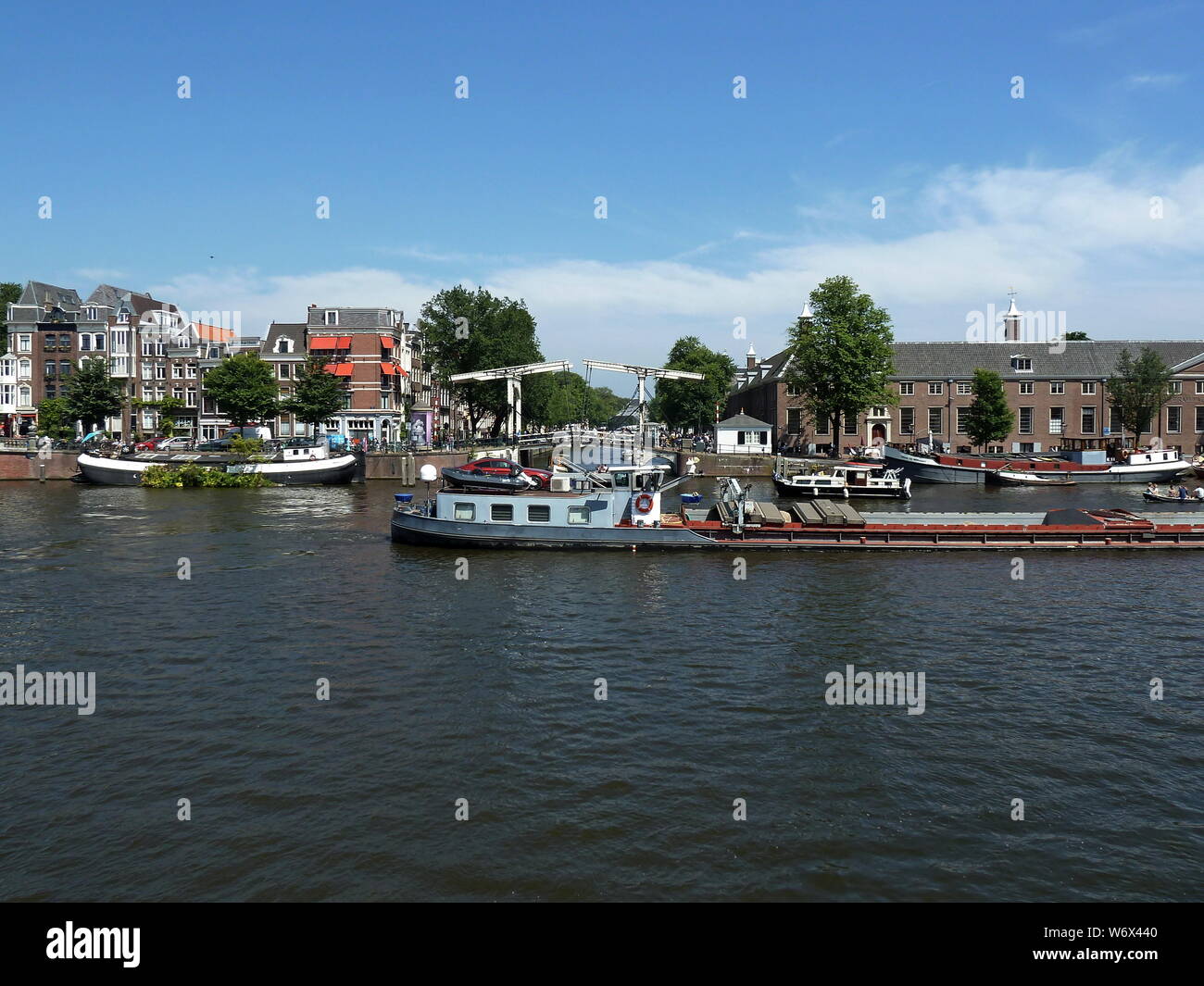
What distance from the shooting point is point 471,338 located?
121000 millimetres

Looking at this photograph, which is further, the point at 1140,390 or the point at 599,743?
the point at 1140,390

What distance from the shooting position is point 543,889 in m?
13.0

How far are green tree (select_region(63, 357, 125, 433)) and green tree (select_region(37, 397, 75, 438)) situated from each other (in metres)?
0.81

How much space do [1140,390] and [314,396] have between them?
90437mm

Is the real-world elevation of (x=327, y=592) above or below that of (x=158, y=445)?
below

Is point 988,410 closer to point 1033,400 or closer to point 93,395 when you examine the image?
point 1033,400

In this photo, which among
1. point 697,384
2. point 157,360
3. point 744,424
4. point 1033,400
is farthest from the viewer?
point 697,384

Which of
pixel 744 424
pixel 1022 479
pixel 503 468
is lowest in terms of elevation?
pixel 1022 479

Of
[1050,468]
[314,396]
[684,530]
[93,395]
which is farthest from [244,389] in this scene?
[1050,468]

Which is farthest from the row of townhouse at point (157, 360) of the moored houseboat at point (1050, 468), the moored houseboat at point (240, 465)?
the moored houseboat at point (1050, 468)

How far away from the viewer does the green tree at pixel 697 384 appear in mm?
153875

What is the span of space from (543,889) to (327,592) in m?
21.9
